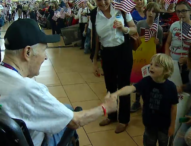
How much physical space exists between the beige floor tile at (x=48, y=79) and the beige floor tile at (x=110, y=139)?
1.80 m

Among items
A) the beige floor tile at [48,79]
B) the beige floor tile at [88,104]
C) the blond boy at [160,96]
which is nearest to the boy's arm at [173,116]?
the blond boy at [160,96]

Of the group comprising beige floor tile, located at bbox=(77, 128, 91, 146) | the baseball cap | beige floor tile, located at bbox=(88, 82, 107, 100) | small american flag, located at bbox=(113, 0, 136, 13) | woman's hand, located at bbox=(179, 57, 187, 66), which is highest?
small american flag, located at bbox=(113, 0, 136, 13)

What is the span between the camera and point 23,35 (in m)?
1.22

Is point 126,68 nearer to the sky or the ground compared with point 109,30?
nearer to the ground

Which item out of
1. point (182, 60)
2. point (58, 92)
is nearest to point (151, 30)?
point (182, 60)

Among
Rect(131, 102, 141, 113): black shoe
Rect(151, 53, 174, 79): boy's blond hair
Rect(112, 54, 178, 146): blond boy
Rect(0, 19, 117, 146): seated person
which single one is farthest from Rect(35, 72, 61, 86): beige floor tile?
Rect(0, 19, 117, 146): seated person

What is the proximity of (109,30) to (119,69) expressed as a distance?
17.4 inches

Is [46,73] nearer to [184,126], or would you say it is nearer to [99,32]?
[99,32]

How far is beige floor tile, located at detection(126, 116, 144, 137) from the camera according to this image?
8.91ft

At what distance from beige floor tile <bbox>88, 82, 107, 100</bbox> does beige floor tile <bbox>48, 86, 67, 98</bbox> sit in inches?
20.3

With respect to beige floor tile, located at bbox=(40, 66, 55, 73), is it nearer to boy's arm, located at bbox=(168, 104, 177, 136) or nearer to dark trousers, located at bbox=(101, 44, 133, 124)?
dark trousers, located at bbox=(101, 44, 133, 124)

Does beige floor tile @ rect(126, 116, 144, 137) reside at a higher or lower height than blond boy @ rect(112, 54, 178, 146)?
lower

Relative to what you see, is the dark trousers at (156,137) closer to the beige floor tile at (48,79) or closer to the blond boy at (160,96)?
the blond boy at (160,96)

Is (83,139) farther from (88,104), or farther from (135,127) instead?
(88,104)
